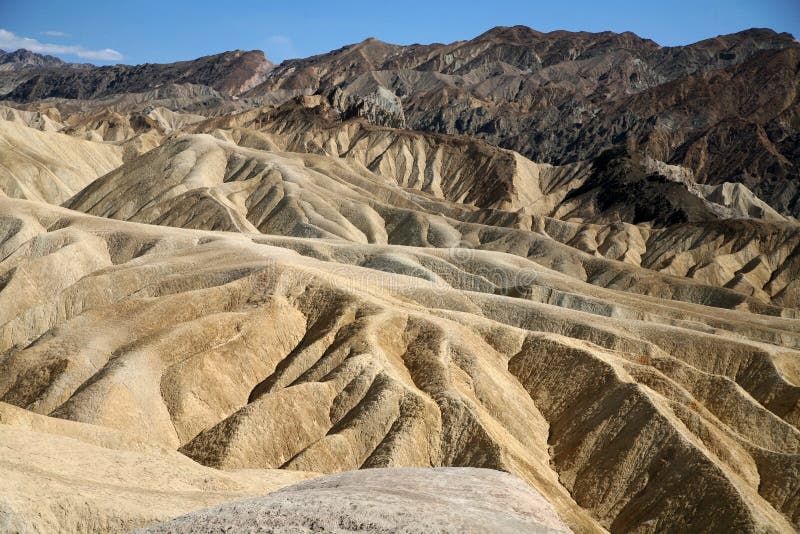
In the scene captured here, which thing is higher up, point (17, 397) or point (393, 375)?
point (393, 375)

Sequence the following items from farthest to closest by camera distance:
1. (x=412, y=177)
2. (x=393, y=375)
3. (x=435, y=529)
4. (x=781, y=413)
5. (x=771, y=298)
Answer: (x=412, y=177) < (x=771, y=298) < (x=781, y=413) < (x=393, y=375) < (x=435, y=529)

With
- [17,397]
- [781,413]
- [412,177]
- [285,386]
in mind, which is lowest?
[17,397]

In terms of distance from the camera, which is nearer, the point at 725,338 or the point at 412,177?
the point at 725,338

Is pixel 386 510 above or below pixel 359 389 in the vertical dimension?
above

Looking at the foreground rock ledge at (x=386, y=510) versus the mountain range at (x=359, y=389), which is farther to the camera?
the mountain range at (x=359, y=389)

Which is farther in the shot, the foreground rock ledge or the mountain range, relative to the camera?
the mountain range

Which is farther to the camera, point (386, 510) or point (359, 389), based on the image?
point (359, 389)

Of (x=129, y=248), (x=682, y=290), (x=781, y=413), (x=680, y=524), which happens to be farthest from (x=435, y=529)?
(x=682, y=290)

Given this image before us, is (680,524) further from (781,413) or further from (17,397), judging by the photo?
(17,397)
